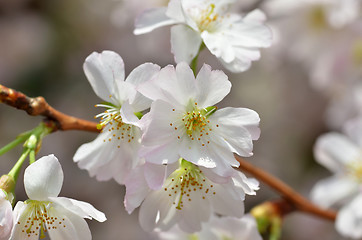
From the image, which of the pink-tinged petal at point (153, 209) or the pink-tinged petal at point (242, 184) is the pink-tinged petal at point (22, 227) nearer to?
the pink-tinged petal at point (153, 209)

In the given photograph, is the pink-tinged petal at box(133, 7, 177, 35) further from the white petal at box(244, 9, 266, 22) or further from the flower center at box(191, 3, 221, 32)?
the white petal at box(244, 9, 266, 22)

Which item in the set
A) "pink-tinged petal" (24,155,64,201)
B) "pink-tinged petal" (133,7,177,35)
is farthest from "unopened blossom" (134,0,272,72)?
"pink-tinged petal" (24,155,64,201)

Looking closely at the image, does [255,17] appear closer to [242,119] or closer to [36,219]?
[242,119]

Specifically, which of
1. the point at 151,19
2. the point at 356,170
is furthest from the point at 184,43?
the point at 356,170

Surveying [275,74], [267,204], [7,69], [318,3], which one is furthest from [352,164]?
[7,69]

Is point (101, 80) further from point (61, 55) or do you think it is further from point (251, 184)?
point (61, 55)

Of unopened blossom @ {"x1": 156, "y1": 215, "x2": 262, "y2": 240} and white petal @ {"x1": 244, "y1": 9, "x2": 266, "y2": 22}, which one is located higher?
white petal @ {"x1": 244, "y1": 9, "x2": 266, "y2": 22}

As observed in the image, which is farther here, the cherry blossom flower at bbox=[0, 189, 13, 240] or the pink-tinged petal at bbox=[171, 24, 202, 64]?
the pink-tinged petal at bbox=[171, 24, 202, 64]
